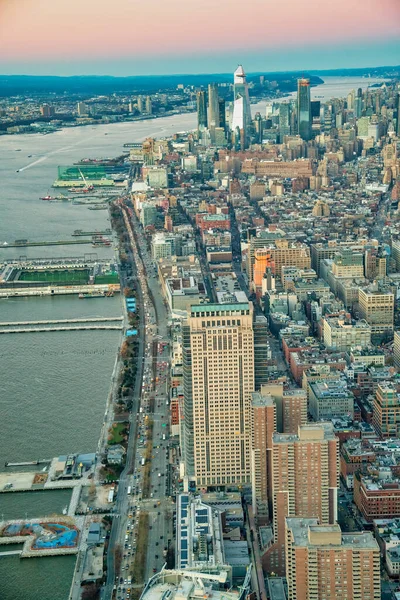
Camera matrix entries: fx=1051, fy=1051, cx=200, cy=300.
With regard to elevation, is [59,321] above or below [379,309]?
below

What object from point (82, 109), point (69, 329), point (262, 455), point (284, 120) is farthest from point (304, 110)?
point (262, 455)

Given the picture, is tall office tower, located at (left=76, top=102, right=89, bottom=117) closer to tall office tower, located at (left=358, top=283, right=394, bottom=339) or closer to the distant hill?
the distant hill

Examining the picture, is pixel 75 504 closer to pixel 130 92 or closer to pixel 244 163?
pixel 244 163

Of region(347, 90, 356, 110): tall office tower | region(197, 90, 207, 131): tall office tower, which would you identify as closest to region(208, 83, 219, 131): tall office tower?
region(197, 90, 207, 131): tall office tower

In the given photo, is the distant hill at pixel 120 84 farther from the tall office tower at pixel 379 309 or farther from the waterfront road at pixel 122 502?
the waterfront road at pixel 122 502

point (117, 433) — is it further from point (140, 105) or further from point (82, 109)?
point (140, 105)

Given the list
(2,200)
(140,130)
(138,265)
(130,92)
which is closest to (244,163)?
(2,200)
